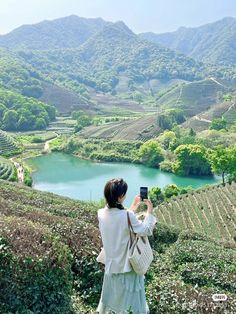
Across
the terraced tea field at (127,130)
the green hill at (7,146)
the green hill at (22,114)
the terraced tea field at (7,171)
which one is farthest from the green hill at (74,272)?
the green hill at (22,114)

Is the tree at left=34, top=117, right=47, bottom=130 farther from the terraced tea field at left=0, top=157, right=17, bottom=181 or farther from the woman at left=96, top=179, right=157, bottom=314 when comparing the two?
the woman at left=96, top=179, right=157, bottom=314

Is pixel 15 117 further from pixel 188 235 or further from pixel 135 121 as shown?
pixel 188 235

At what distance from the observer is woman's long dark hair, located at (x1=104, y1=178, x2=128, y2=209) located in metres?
4.50

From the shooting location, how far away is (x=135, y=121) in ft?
289

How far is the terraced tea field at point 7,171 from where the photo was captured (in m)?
46.1

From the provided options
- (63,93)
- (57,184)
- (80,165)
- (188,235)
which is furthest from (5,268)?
(63,93)

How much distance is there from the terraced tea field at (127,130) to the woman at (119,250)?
70.5 m

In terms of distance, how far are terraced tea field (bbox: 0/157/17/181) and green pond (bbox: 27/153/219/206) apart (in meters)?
2.82

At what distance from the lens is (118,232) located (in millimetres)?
4641

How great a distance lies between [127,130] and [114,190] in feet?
249

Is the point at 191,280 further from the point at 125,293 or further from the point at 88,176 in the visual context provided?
the point at 88,176

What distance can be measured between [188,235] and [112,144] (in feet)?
187

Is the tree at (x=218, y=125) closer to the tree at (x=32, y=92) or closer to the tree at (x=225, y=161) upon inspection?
the tree at (x=225, y=161)

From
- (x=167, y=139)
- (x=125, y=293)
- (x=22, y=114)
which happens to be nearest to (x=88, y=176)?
(x=167, y=139)
